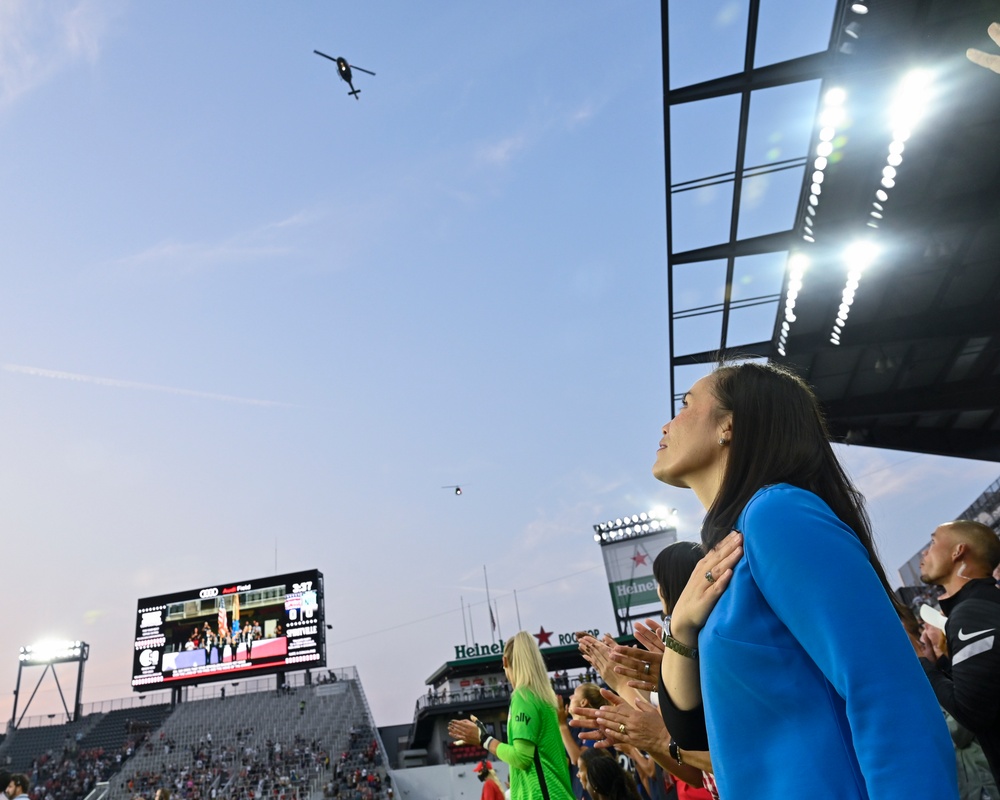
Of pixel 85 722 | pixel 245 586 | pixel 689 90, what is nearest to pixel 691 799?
pixel 689 90

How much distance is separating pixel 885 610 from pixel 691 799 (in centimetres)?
307

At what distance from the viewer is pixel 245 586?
108ft

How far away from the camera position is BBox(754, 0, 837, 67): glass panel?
7379mm

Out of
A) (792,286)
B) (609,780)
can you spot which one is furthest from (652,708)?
(792,286)

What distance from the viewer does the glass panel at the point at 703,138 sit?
8438mm

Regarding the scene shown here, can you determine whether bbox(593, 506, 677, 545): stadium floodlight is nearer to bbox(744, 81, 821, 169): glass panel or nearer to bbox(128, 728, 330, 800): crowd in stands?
bbox(128, 728, 330, 800): crowd in stands

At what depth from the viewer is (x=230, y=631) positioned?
1291 inches

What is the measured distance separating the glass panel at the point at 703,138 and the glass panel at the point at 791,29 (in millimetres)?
605

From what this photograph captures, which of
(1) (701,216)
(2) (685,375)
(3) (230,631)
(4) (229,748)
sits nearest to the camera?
(1) (701,216)

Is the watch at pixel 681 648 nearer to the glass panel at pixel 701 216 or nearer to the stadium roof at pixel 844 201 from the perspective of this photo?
the stadium roof at pixel 844 201

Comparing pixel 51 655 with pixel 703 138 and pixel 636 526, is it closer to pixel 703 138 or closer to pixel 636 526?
pixel 636 526

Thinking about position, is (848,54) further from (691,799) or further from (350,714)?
(350,714)

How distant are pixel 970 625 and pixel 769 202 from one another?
25.2 feet

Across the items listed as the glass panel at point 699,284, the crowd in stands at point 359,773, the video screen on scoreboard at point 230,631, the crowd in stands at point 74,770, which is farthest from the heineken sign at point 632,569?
the glass panel at point 699,284
